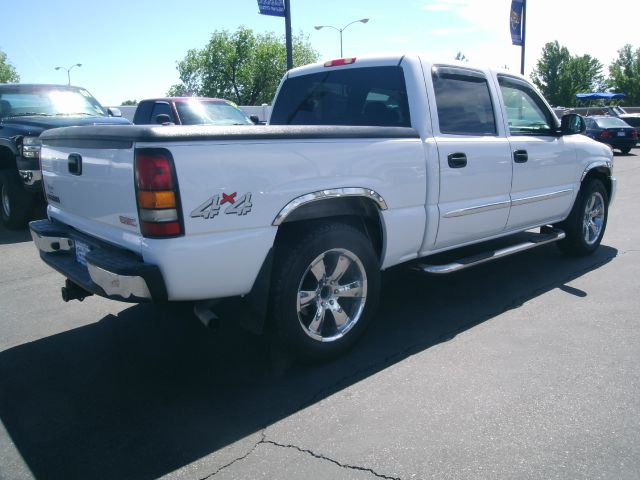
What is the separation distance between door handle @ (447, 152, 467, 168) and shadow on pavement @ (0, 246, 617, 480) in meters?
1.18

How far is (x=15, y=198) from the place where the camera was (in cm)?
733

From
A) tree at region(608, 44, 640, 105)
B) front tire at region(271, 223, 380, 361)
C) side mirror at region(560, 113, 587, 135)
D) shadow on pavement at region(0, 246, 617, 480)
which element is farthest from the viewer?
tree at region(608, 44, 640, 105)

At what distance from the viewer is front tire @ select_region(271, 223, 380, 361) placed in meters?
3.24

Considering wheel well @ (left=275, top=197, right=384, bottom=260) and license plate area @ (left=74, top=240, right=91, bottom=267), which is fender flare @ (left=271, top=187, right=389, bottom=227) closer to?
wheel well @ (left=275, top=197, right=384, bottom=260)

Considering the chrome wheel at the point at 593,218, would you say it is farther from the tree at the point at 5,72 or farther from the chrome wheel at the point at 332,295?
the tree at the point at 5,72

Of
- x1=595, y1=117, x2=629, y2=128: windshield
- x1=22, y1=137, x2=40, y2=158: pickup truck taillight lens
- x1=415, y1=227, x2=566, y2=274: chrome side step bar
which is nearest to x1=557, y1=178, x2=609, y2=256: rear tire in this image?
x1=415, y1=227, x2=566, y2=274: chrome side step bar

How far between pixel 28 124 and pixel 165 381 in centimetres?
576

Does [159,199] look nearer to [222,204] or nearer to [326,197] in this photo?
[222,204]

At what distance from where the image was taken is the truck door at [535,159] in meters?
4.82

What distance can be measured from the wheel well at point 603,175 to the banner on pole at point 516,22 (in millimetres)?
18175

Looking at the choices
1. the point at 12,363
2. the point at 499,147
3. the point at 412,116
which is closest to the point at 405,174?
the point at 412,116

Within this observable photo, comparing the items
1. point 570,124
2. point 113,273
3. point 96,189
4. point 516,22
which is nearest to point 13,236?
point 96,189

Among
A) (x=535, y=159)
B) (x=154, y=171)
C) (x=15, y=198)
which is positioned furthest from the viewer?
(x=15, y=198)

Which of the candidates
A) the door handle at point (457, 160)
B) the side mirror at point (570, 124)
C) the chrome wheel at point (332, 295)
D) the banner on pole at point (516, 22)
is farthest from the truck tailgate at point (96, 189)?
the banner on pole at point (516, 22)
